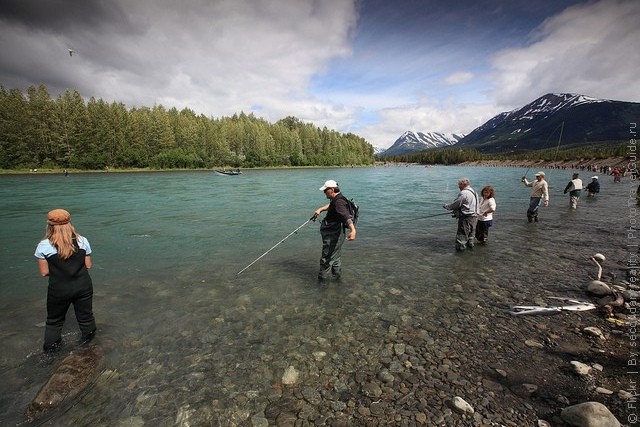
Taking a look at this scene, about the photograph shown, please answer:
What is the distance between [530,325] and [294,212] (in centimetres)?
2051

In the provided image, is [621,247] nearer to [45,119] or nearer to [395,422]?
[395,422]

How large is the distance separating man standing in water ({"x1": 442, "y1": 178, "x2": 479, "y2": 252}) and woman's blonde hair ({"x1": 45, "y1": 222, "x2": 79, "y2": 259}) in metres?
12.4

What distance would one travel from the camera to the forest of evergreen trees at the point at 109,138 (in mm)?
87500

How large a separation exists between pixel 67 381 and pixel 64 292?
5.43ft

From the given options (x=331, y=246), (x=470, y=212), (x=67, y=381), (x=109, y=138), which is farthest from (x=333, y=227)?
(x=109, y=138)

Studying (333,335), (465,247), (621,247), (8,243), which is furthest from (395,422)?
(8,243)

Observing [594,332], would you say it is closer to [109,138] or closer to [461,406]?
[461,406]

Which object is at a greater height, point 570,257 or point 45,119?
point 45,119

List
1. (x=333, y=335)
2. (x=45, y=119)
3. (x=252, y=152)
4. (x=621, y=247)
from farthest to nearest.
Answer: (x=252, y=152) → (x=45, y=119) → (x=621, y=247) → (x=333, y=335)

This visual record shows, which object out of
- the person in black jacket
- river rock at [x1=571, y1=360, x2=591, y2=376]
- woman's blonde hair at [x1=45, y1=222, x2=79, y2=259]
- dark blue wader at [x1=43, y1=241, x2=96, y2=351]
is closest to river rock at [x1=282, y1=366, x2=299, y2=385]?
dark blue wader at [x1=43, y1=241, x2=96, y2=351]

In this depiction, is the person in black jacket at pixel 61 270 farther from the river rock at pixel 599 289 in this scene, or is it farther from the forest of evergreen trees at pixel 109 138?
the forest of evergreen trees at pixel 109 138

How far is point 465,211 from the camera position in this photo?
12.7 metres

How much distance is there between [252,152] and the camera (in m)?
140

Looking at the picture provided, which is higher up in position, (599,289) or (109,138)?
(109,138)
